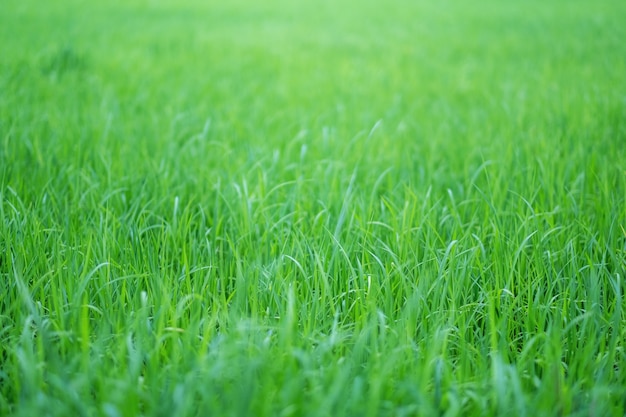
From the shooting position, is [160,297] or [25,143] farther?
[25,143]

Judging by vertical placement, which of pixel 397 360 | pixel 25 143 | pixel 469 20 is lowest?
pixel 397 360

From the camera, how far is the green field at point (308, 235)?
112 centimetres

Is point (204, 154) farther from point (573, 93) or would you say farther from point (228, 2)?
point (228, 2)

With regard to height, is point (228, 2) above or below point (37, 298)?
above

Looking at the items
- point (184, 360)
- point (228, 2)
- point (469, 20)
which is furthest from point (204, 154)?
point (228, 2)

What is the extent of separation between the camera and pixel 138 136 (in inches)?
121

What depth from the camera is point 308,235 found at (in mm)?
1936

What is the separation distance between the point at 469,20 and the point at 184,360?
35.8ft

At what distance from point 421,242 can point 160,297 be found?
92 centimetres

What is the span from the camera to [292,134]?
10.8 feet

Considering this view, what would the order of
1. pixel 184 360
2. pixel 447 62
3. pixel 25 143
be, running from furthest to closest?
pixel 447 62 → pixel 25 143 → pixel 184 360

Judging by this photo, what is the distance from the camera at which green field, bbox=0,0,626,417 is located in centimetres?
112

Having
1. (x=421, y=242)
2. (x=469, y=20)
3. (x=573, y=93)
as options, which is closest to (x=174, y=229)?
(x=421, y=242)

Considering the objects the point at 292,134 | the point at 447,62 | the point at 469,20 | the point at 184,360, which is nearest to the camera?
the point at 184,360
